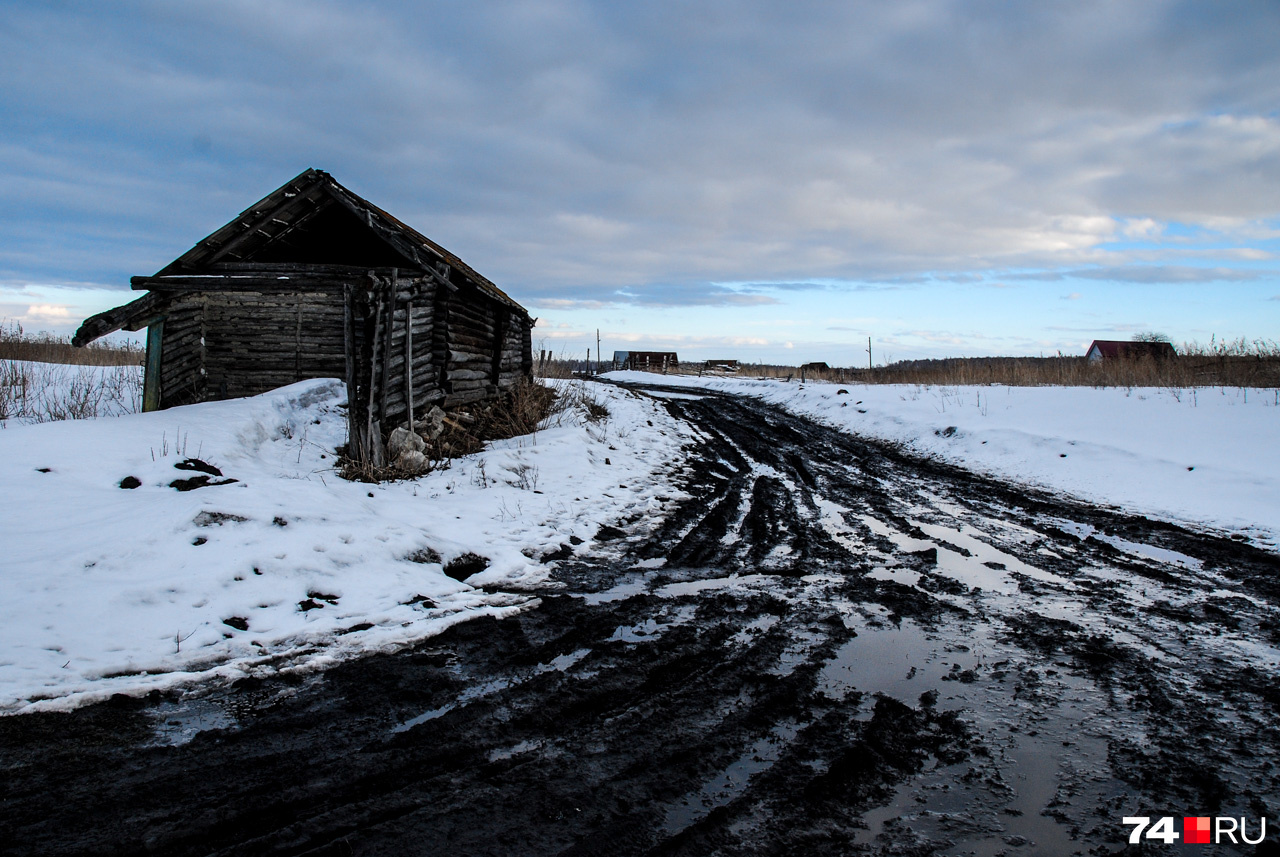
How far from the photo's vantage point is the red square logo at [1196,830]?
7.77 ft

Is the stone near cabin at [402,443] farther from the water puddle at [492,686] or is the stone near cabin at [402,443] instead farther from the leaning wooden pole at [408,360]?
the water puddle at [492,686]

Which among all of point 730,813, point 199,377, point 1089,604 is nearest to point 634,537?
point 1089,604

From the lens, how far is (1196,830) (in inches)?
94.7

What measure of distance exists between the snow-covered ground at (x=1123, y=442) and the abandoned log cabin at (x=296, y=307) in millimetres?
9964

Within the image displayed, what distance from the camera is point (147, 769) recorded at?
9.16 ft

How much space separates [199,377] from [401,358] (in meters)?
3.58

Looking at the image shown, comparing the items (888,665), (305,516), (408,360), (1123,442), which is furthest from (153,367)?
(1123,442)

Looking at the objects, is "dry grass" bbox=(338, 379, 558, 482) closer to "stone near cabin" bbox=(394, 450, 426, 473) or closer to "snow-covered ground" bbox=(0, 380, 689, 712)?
"stone near cabin" bbox=(394, 450, 426, 473)

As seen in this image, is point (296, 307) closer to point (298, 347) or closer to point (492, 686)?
point (298, 347)

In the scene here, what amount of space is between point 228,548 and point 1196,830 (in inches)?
246

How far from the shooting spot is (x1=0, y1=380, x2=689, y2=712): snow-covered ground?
13.0ft

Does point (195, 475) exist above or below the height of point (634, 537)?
above

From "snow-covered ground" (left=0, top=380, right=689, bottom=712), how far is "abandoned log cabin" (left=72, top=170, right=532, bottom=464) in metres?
1.91

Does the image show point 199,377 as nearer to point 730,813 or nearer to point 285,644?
point 285,644
